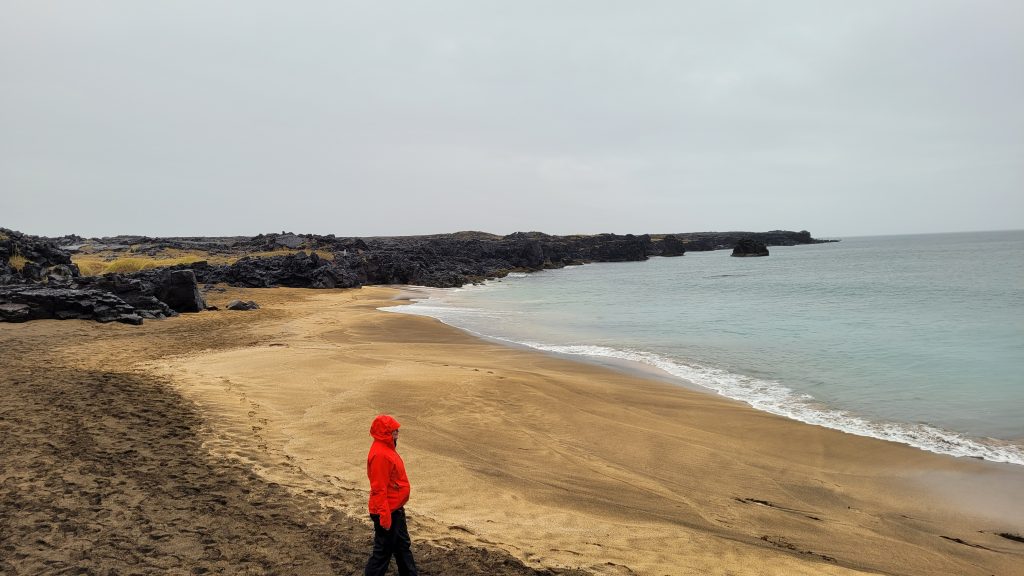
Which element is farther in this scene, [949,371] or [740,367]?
[740,367]

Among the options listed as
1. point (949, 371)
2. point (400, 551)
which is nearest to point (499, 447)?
point (400, 551)

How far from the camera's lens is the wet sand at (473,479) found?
5160 mm

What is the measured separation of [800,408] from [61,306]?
21.5 m

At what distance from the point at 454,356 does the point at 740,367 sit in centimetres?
822

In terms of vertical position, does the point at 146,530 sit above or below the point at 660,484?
above

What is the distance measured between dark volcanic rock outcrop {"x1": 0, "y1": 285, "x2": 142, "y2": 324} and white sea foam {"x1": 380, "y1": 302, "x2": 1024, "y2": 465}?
1412 cm

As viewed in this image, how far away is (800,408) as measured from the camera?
11617mm

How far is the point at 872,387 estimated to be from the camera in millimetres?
13242

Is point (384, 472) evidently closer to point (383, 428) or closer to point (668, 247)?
point (383, 428)

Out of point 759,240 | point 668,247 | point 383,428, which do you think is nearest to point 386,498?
point 383,428

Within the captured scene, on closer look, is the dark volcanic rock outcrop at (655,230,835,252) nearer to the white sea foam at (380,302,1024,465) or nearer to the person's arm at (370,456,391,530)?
the white sea foam at (380,302,1024,465)

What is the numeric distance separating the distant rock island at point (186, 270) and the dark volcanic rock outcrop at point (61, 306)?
3 centimetres

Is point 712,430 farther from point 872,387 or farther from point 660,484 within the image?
point 872,387

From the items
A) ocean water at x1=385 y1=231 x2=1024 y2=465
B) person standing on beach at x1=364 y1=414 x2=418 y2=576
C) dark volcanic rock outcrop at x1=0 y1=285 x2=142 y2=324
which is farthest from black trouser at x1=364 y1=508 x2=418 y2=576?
dark volcanic rock outcrop at x1=0 y1=285 x2=142 y2=324
